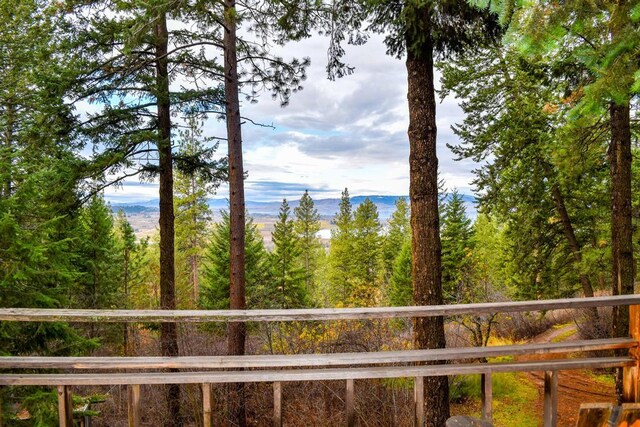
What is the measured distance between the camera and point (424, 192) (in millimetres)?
4812

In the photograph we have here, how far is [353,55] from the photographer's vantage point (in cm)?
617

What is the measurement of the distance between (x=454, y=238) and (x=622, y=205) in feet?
62.2

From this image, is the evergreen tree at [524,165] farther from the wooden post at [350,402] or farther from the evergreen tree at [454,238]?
the evergreen tree at [454,238]

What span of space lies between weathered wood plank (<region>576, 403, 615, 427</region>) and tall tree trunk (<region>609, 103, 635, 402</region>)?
8.04 metres

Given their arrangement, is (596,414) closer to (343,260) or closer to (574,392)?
(574,392)

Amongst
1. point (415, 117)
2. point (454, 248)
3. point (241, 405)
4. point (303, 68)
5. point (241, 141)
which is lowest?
point (241, 405)

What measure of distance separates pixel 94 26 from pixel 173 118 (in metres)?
2.47

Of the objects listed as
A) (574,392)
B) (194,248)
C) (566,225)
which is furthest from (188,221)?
(574,392)

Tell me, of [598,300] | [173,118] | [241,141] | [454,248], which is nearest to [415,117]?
[598,300]

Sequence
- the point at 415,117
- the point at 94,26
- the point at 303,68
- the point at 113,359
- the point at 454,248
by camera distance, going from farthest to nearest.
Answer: the point at 454,248, the point at 303,68, the point at 94,26, the point at 415,117, the point at 113,359

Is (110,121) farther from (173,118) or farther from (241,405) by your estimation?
(241,405)

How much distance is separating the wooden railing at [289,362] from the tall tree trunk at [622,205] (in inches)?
244

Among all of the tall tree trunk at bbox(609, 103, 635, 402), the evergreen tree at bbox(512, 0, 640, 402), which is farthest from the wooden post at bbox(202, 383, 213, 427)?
the tall tree trunk at bbox(609, 103, 635, 402)

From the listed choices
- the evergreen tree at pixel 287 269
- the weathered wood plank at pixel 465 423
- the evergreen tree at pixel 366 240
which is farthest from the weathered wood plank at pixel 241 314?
the evergreen tree at pixel 366 240
